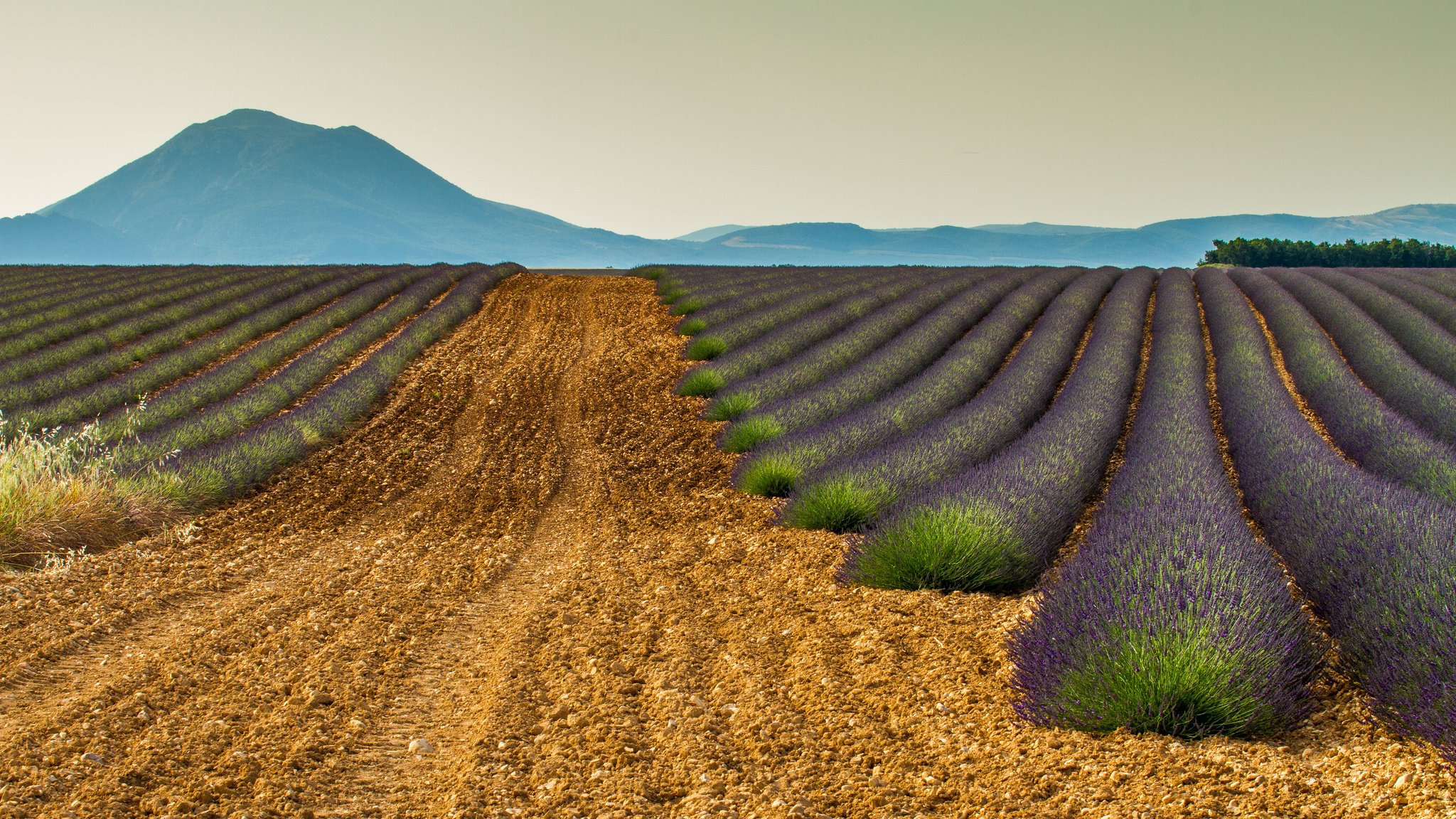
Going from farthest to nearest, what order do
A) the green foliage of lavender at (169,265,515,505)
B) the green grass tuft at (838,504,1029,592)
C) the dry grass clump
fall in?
the green foliage of lavender at (169,265,515,505)
the dry grass clump
the green grass tuft at (838,504,1029,592)

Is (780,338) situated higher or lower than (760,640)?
higher

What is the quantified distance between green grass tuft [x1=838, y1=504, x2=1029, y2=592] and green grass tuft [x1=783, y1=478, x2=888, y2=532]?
101 centimetres

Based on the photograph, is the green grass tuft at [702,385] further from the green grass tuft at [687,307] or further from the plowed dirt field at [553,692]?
the green grass tuft at [687,307]

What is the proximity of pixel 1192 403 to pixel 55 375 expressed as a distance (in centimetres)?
1437

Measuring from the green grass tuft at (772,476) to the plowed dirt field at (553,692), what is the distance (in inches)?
6.8

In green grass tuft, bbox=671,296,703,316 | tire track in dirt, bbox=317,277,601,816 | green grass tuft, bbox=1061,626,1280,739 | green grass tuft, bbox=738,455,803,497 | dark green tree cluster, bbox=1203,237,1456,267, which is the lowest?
tire track in dirt, bbox=317,277,601,816

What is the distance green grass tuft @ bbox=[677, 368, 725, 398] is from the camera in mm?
11531

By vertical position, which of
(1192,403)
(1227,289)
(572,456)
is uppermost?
(1227,289)

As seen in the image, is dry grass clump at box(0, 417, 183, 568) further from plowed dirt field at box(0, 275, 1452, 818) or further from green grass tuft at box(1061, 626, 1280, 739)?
green grass tuft at box(1061, 626, 1280, 739)

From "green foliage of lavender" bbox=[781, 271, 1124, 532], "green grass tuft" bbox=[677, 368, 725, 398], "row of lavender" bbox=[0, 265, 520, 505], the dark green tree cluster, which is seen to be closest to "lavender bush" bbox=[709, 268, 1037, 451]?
"green grass tuft" bbox=[677, 368, 725, 398]

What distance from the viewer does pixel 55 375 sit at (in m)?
11.7

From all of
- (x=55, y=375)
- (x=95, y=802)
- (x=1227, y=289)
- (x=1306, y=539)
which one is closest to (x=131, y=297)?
(x=55, y=375)

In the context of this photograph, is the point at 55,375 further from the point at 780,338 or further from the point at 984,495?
the point at 984,495

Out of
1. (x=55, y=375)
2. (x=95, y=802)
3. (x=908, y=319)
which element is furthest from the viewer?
(x=908, y=319)
